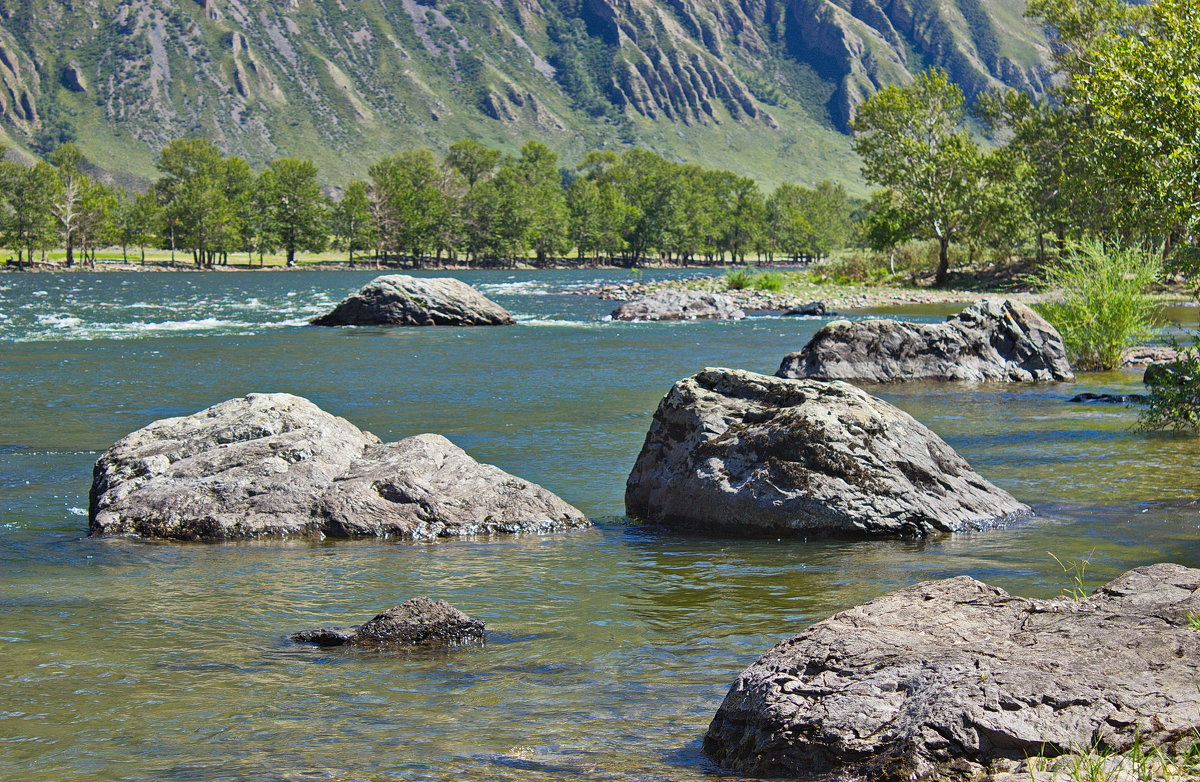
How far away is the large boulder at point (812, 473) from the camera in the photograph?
12.3 metres

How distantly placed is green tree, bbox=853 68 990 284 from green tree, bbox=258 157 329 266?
117m

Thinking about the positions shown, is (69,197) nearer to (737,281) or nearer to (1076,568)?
(737,281)

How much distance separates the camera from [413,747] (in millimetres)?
6402

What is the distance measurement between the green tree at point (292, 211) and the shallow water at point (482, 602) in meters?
161

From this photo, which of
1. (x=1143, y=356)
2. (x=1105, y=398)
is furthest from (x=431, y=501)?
(x=1143, y=356)

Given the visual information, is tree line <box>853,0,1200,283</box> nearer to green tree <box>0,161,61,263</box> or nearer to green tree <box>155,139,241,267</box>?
green tree <box>155,139,241,267</box>

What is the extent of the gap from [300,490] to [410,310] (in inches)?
1670

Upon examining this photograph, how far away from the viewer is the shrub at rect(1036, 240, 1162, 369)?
2894 centimetres

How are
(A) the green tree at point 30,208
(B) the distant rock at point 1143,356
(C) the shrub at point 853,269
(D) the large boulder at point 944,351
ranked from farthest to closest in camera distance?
(A) the green tree at point 30,208
(C) the shrub at point 853,269
(B) the distant rock at point 1143,356
(D) the large boulder at point 944,351

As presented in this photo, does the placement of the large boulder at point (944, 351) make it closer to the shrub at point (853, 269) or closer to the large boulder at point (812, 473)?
the large boulder at point (812, 473)

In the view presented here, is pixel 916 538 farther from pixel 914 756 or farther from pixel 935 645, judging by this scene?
pixel 914 756

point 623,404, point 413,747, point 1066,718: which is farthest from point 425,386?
point 1066,718

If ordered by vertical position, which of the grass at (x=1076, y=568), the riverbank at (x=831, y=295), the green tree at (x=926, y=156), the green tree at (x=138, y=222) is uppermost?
the green tree at (x=926, y=156)

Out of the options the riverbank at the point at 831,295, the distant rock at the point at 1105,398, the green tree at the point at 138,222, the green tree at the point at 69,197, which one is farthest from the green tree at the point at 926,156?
the green tree at the point at 138,222
